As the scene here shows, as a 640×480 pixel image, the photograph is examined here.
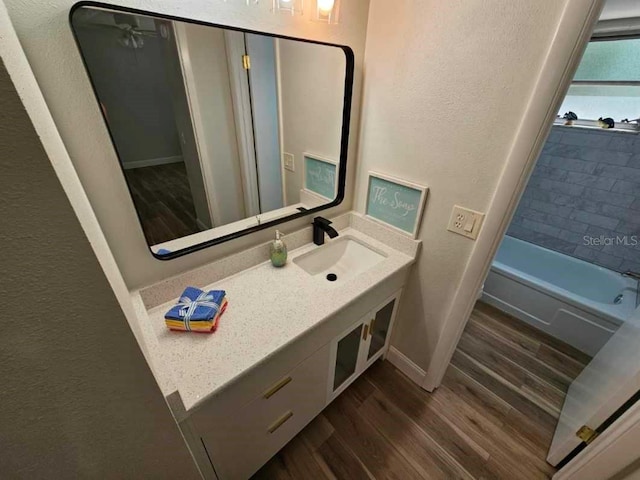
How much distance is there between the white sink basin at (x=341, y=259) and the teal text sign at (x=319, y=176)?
1.00ft

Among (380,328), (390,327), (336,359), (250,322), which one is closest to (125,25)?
(250,322)

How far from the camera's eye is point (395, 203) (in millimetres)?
1363

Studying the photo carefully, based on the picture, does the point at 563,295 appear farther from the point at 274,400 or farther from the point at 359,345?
the point at 274,400

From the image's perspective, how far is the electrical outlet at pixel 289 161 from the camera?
4.41 ft

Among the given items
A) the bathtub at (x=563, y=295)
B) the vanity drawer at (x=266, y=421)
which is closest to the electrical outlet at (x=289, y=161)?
the vanity drawer at (x=266, y=421)

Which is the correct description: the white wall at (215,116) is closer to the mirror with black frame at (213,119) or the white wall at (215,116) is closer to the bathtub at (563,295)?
the mirror with black frame at (213,119)

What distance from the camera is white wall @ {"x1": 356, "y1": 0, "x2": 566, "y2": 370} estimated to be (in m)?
0.86

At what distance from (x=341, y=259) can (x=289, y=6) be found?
119cm

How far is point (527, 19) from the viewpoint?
0.81 metres

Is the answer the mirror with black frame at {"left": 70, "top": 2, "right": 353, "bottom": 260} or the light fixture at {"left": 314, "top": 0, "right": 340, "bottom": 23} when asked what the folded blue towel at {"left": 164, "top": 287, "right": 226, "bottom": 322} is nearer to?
the mirror with black frame at {"left": 70, "top": 2, "right": 353, "bottom": 260}

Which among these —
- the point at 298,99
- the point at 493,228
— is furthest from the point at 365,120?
the point at 493,228

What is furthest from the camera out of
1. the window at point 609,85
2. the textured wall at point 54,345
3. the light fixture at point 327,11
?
the window at point 609,85

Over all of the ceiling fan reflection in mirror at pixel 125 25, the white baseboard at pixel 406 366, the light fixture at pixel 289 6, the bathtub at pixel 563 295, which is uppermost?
the light fixture at pixel 289 6

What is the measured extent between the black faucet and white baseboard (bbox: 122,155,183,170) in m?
0.71
